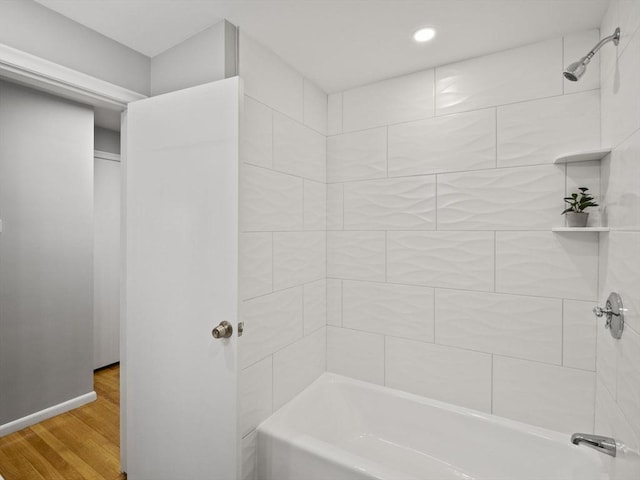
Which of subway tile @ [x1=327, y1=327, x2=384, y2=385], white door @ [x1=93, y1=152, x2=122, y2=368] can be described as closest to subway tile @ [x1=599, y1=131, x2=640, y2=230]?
subway tile @ [x1=327, y1=327, x2=384, y2=385]

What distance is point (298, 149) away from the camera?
1946 mm

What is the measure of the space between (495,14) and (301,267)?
153cm

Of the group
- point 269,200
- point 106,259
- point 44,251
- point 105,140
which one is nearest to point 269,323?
point 269,200

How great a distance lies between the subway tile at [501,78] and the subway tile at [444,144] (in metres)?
0.07

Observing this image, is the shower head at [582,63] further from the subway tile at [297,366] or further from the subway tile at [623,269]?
the subway tile at [297,366]

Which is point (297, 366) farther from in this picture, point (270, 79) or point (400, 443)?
point (270, 79)

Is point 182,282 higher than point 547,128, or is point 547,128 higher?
point 547,128

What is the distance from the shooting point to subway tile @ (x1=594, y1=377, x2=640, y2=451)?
3.56ft

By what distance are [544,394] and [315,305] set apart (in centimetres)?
128

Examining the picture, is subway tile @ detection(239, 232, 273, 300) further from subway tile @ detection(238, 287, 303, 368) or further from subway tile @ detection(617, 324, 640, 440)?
subway tile @ detection(617, 324, 640, 440)

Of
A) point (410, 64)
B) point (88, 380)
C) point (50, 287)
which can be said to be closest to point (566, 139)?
point (410, 64)

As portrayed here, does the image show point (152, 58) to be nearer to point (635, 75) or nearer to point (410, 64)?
point (410, 64)

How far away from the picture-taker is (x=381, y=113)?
6.72ft

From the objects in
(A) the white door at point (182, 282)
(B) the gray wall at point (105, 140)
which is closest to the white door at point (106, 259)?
(B) the gray wall at point (105, 140)
